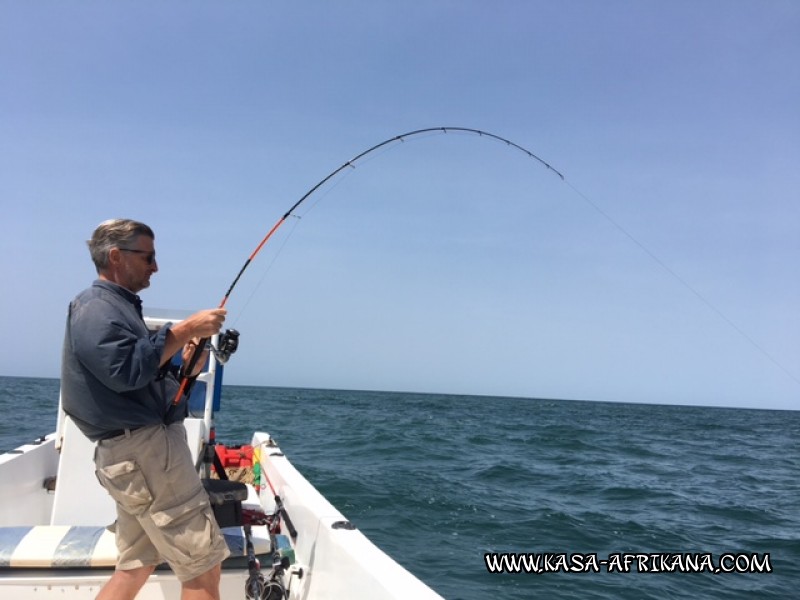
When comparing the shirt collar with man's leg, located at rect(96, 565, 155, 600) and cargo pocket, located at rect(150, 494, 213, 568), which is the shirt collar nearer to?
cargo pocket, located at rect(150, 494, 213, 568)

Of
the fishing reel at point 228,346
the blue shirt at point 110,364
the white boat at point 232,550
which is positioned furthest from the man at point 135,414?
the white boat at point 232,550

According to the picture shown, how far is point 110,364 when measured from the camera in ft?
6.35

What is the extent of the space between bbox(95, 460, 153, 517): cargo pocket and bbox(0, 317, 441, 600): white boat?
2.20 ft

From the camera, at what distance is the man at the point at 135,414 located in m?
1.98

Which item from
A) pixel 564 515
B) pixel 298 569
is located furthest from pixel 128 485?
pixel 564 515

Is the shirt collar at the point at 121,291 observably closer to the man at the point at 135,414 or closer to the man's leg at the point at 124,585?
the man at the point at 135,414

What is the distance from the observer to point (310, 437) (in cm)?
1702

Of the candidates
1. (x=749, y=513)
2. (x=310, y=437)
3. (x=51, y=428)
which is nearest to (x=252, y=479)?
(x=749, y=513)

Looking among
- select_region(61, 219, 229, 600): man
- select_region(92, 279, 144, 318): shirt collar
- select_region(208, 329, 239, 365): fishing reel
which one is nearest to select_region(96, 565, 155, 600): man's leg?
select_region(61, 219, 229, 600): man

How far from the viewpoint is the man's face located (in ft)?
7.27

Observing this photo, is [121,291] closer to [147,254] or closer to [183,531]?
[147,254]

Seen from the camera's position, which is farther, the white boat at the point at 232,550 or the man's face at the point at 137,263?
the white boat at the point at 232,550

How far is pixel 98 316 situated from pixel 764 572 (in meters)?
6.88

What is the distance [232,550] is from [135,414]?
43.9 inches
